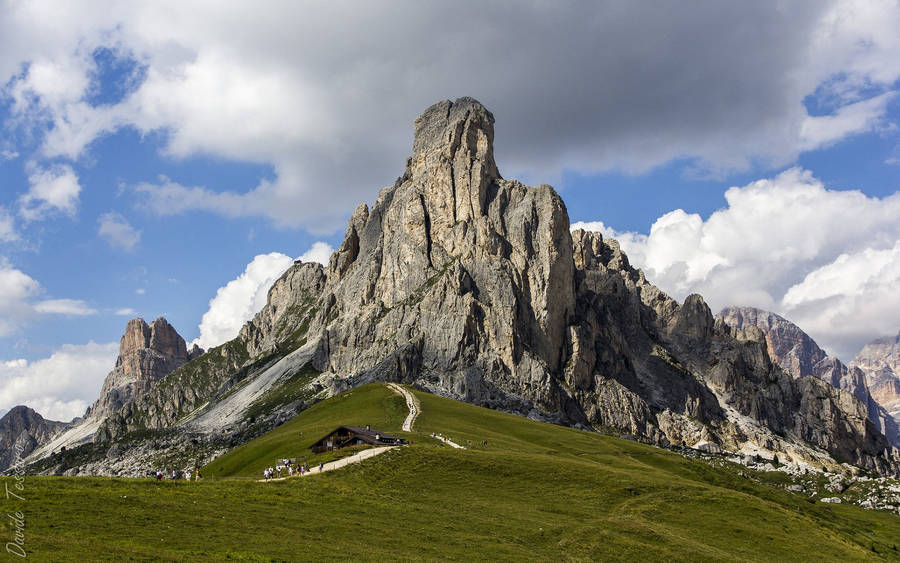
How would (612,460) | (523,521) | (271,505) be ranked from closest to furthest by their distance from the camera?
(271,505) < (523,521) < (612,460)

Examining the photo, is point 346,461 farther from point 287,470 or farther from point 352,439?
point 352,439

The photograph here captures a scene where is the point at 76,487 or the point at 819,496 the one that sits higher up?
the point at 76,487

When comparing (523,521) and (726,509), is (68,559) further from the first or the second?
(726,509)

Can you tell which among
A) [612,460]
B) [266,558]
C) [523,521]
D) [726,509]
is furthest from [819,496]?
[266,558]

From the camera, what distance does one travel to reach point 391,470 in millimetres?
72688

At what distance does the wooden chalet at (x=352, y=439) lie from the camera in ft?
281

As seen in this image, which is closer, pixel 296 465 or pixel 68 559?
pixel 68 559

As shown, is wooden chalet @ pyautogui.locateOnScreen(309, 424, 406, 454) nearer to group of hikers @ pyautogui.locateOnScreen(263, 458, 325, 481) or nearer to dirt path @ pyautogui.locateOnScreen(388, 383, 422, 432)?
group of hikers @ pyautogui.locateOnScreen(263, 458, 325, 481)

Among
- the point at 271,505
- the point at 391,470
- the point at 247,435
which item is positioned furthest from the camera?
the point at 247,435

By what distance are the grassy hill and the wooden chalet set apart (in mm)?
6432

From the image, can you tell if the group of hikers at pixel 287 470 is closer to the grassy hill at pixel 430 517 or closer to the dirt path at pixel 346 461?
the dirt path at pixel 346 461

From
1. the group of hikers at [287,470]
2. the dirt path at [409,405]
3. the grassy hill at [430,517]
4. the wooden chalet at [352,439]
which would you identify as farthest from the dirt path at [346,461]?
the dirt path at [409,405]

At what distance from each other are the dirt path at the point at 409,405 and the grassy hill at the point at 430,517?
18.8 m

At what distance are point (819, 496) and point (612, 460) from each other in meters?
82.8
